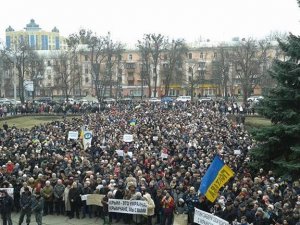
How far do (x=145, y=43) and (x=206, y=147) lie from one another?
212ft

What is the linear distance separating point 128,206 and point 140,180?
171 centimetres

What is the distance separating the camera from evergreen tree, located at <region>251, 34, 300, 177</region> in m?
17.7

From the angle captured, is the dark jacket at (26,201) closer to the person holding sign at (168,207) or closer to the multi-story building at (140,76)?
the person holding sign at (168,207)

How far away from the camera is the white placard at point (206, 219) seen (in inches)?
468

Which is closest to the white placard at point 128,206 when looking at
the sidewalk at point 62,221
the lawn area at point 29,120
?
the sidewalk at point 62,221

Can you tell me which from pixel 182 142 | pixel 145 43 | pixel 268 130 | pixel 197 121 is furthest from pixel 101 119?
pixel 145 43

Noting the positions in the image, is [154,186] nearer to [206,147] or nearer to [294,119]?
[294,119]

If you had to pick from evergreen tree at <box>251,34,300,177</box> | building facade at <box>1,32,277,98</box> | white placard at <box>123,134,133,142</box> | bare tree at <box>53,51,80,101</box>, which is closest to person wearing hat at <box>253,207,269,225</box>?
evergreen tree at <box>251,34,300,177</box>

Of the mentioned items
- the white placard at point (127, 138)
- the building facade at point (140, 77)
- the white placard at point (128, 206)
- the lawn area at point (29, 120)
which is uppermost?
the building facade at point (140, 77)

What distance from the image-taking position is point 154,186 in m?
15.0

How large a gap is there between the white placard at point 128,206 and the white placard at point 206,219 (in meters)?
1.73

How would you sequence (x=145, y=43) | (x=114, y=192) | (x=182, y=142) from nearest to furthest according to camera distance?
1. (x=114, y=192)
2. (x=182, y=142)
3. (x=145, y=43)

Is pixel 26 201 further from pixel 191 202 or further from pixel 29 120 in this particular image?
pixel 29 120

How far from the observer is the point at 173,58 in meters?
83.9
